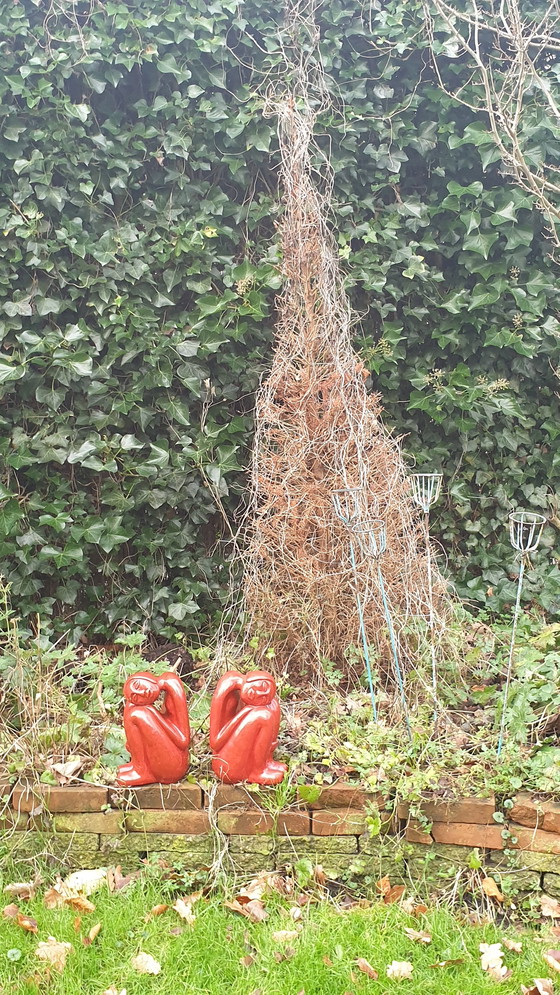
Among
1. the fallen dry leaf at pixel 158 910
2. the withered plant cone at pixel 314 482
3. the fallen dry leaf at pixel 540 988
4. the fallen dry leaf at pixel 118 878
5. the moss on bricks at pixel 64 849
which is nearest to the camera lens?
the fallen dry leaf at pixel 540 988

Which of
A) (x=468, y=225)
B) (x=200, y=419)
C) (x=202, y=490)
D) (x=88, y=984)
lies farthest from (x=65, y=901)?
(x=468, y=225)

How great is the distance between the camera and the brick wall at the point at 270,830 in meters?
2.16

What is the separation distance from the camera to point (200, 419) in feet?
11.6

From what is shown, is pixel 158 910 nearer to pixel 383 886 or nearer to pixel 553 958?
pixel 383 886

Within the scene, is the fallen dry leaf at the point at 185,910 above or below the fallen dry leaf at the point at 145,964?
above

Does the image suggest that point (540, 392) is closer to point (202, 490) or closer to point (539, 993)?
point (202, 490)

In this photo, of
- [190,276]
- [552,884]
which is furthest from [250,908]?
[190,276]

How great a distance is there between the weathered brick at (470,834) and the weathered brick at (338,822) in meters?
0.23

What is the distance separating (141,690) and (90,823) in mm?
499

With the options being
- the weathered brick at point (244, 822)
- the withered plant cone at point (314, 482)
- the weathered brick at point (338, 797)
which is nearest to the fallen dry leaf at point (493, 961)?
the weathered brick at point (338, 797)

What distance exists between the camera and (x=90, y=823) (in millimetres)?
2293

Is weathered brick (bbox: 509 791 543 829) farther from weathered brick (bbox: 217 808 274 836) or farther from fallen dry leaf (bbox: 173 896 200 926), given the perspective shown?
fallen dry leaf (bbox: 173 896 200 926)

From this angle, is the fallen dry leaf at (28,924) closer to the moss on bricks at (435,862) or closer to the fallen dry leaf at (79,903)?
the fallen dry leaf at (79,903)

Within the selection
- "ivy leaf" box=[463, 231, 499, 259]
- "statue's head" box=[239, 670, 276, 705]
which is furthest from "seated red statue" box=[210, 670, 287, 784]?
"ivy leaf" box=[463, 231, 499, 259]
